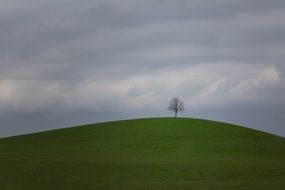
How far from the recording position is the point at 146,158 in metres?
56.1

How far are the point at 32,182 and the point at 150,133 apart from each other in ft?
163

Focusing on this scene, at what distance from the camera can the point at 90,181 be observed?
34.0 metres

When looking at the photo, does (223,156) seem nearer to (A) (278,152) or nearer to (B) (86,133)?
(A) (278,152)

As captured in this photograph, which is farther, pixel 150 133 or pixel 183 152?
pixel 150 133

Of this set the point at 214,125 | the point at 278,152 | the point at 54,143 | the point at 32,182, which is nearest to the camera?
the point at 32,182

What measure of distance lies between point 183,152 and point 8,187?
36363 millimetres

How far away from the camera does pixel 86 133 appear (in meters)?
87.6

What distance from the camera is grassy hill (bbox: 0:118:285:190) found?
3384cm

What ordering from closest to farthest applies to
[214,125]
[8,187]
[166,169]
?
[8,187], [166,169], [214,125]

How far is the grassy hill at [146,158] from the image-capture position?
33844mm

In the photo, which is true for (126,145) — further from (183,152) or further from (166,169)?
(166,169)

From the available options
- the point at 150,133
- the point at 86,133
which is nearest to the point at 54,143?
the point at 86,133

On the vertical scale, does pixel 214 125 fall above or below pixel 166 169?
above

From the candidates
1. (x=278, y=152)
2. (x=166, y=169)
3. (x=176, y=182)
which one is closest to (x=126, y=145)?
(x=278, y=152)
